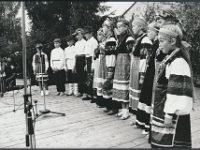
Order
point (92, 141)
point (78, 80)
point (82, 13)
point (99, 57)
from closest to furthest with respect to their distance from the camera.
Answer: point (82, 13), point (92, 141), point (99, 57), point (78, 80)

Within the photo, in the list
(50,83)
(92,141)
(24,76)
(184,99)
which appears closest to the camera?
(184,99)

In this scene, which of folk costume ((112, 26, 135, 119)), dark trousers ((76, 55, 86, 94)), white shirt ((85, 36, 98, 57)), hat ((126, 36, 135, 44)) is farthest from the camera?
dark trousers ((76, 55, 86, 94))

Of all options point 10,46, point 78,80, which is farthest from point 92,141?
point 78,80

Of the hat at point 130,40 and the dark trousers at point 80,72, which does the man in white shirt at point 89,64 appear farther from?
the hat at point 130,40

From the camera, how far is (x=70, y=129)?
3.65 m

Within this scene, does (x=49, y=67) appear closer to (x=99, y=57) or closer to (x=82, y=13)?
(x=82, y=13)

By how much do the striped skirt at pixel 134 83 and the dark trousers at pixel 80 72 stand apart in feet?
7.00

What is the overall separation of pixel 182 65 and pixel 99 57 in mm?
2530

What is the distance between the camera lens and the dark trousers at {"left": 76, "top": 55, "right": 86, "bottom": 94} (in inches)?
229

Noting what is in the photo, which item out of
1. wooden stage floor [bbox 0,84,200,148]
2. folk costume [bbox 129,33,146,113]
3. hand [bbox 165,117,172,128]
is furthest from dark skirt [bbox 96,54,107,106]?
hand [bbox 165,117,172,128]

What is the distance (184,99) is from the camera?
2.28 meters

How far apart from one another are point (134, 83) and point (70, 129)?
1099mm

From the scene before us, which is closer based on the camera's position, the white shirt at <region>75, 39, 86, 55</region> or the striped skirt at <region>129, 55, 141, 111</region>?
the striped skirt at <region>129, 55, 141, 111</region>

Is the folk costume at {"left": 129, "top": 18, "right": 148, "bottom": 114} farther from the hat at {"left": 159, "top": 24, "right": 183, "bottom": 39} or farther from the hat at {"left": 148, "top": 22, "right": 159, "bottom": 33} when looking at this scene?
the hat at {"left": 159, "top": 24, "right": 183, "bottom": 39}
